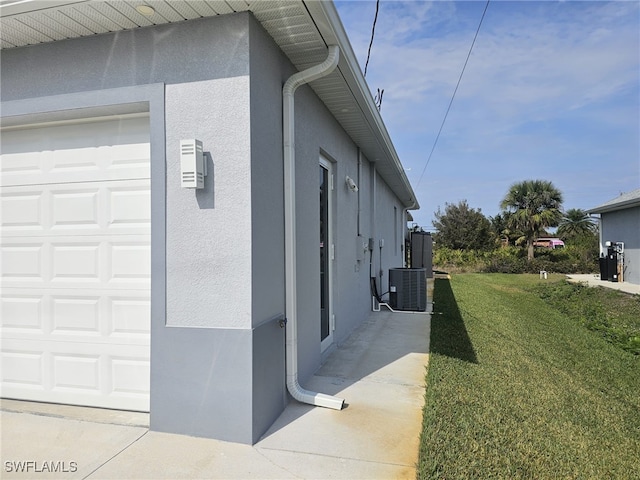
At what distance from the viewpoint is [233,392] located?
285 centimetres

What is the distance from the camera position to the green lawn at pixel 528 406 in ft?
8.59

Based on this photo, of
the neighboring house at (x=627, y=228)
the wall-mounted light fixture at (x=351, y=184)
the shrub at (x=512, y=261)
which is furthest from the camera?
the shrub at (x=512, y=261)

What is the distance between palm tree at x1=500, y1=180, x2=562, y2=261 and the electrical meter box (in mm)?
25062

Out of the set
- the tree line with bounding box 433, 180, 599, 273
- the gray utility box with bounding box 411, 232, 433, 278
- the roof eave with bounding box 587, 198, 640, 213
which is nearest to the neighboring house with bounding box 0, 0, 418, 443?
the gray utility box with bounding box 411, 232, 433, 278

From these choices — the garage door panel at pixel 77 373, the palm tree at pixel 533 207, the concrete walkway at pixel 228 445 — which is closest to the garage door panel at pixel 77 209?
the garage door panel at pixel 77 373

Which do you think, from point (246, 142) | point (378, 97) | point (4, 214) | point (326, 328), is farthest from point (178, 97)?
point (378, 97)

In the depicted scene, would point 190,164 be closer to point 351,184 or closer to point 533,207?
point 351,184

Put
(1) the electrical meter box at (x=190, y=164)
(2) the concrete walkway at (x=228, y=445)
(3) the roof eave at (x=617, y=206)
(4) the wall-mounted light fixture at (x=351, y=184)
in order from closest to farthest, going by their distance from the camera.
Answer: (2) the concrete walkway at (x=228, y=445)
(1) the electrical meter box at (x=190, y=164)
(4) the wall-mounted light fixture at (x=351, y=184)
(3) the roof eave at (x=617, y=206)

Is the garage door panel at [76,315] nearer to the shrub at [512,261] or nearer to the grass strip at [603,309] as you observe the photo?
the grass strip at [603,309]

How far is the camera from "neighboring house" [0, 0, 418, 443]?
9.42 ft

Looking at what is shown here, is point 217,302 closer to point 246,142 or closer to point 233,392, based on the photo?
point 233,392

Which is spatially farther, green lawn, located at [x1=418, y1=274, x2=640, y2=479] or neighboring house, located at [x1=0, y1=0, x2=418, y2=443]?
neighboring house, located at [x1=0, y1=0, x2=418, y2=443]

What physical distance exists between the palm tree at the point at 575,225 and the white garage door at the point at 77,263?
31196mm

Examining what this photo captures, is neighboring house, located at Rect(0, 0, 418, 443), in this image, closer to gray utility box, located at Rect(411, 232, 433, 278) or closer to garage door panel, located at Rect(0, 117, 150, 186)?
garage door panel, located at Rect(0, 117, 150, 186)
